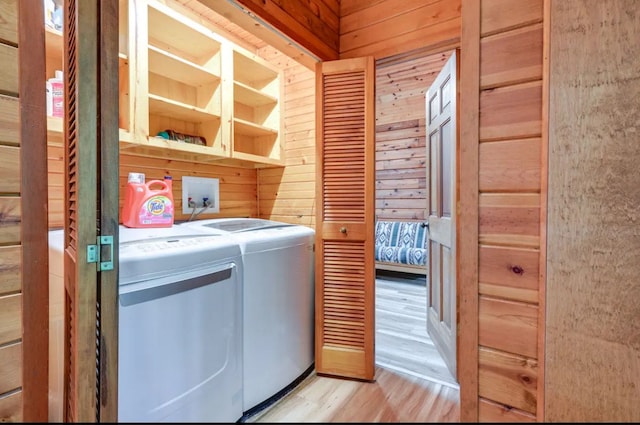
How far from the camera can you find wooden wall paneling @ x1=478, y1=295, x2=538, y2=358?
73 centimetres

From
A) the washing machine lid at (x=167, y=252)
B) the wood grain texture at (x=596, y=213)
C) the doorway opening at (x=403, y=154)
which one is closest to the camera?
the wood grain texture at (x=596, y=213)

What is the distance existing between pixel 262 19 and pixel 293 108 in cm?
92

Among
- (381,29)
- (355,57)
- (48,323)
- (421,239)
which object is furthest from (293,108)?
(421,239)

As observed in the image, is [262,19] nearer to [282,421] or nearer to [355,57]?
[355,57]

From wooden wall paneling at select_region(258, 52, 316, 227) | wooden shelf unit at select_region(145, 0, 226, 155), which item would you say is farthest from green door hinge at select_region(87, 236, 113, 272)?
wooden wall paneling at select_region(258, 52, 316, 227)

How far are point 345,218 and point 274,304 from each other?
2.08ft

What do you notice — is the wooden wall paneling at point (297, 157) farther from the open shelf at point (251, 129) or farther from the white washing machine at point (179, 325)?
the white washing machine at point (179, 325)

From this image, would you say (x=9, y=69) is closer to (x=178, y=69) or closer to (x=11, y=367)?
→ (x=11, y=367)

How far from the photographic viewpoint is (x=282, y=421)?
61 centimetres

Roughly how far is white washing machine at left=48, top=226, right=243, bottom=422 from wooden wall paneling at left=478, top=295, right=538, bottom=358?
0.72 m

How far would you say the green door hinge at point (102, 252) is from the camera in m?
0.73

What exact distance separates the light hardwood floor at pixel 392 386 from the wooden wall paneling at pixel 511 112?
62cm

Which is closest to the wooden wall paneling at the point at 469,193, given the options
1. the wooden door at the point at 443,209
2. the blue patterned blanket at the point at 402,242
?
the wooden door at the point at 443,209

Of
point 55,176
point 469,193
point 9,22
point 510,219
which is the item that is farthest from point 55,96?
point 510,219
